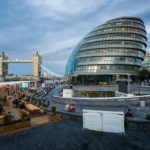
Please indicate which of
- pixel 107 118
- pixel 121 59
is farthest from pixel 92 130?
pixel 121 59

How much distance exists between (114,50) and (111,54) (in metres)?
2.11

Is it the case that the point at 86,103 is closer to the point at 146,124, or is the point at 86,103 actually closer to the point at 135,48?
the point at 146,124

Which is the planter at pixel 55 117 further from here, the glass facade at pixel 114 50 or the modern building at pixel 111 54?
the glass facade at pixel 114 50

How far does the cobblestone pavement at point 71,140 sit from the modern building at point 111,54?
1361 inches

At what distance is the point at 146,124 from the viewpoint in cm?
912

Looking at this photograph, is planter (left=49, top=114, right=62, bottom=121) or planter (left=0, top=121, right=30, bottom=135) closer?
planter (left=0, top=121, right=30, bottom=135)

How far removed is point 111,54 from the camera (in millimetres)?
46625

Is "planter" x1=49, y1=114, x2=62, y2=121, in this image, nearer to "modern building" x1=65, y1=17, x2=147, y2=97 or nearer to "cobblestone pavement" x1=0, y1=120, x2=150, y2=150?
"cobblestone pavement" x1=0, y1=120, x2=150, y2=150

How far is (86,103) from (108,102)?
2748mm

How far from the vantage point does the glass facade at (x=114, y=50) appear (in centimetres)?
4669

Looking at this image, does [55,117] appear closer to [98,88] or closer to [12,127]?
[12,127]

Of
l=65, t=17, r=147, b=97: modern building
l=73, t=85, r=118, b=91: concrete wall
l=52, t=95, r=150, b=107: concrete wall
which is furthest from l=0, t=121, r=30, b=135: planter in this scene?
l=65, t=17, r=147, b=97: modern building

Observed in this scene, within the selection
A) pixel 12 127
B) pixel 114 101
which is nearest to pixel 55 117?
pixel 12 127

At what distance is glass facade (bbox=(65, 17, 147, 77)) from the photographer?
153 ft
